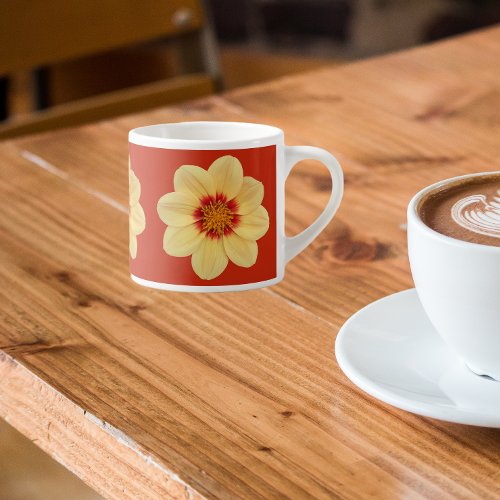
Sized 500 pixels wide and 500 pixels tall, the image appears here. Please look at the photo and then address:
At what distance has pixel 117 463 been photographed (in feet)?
1.57

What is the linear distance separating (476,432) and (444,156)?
44 cm

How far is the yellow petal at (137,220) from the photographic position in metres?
0.61

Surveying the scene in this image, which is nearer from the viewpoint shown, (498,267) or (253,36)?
(498,267)

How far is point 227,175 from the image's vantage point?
0.60m

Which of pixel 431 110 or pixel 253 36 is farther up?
pixel 431 110

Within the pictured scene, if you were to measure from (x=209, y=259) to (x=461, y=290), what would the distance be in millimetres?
185

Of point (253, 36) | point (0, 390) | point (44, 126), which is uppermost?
point (0, 390)

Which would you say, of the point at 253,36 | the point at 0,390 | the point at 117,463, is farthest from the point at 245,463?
the point at 253,36

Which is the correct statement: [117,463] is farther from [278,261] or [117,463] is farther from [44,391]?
[278,261]

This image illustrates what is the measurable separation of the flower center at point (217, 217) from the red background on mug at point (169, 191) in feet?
0.07

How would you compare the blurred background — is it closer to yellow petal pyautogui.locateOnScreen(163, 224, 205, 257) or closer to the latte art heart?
yellow petal pyautogui.locateOnScreen(163, 224, 205, 257)

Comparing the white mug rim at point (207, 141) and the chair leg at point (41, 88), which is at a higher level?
the white mug rim at point (207, 141)

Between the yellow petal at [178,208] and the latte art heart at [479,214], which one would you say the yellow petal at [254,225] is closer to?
the yellow petal at [178,208]

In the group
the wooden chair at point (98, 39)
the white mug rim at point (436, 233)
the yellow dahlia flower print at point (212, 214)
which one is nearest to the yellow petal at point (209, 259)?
the yellow dahlia flower print at point (212, 214)
